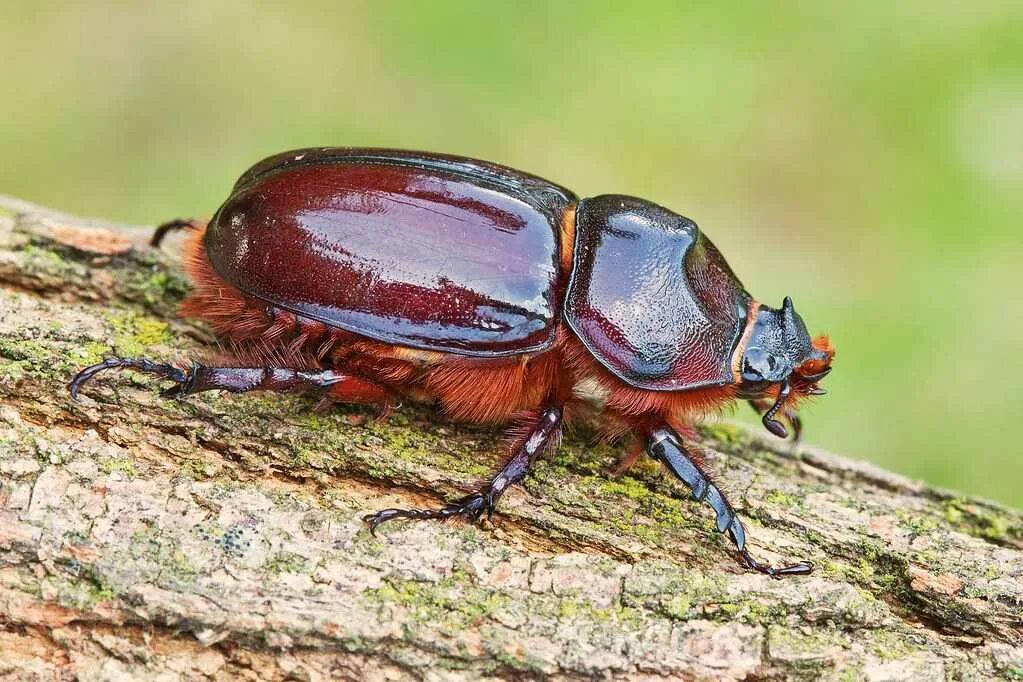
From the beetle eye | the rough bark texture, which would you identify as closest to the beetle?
the beetle eye

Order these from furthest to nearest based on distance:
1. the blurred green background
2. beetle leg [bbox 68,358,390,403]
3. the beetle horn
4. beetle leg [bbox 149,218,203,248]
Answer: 1. the blurred green background
2. beetle leg [bbox 149,218,203,248]
3. the beetle horn
4. beetle leg [bbox 68,358,390,403]

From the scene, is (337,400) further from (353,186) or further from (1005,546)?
(1005,546)

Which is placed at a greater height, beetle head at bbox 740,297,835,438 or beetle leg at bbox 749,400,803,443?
beetle head at bbox 740,297,835,438

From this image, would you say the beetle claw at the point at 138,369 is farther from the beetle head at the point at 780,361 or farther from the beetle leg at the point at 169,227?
the beetle head at the point at 780,361

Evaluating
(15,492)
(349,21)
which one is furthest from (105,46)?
(15,492)

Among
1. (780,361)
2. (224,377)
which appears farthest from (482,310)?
(780,361)

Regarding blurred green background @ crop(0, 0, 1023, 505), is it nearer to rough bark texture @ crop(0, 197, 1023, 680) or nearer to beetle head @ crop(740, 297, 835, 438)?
beetle head @ crop(740, 297, 835, 438)

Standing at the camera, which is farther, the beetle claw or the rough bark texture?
the beetle claw

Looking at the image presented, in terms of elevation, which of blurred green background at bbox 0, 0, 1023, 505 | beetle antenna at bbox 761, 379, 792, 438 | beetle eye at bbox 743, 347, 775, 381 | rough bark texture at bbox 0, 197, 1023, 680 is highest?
blurred green background at bbox 0, 0, 1023, 505
